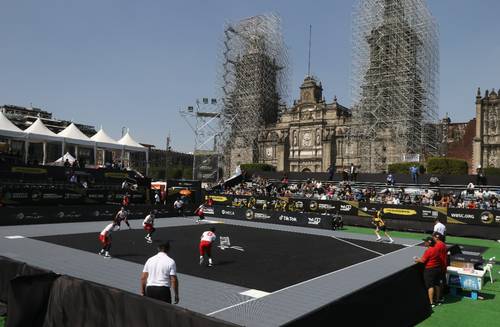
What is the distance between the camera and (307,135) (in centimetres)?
7881

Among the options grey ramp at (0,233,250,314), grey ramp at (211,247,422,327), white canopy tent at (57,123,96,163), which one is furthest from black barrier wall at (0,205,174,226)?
grey ramp at (211,247,422,327)

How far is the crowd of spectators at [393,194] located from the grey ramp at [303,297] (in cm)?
1825

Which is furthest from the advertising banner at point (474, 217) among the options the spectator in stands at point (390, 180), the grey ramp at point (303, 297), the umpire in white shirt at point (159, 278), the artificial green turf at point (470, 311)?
the umpire in white shirt at point (159, 278)

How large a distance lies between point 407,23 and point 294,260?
54727 millimetres

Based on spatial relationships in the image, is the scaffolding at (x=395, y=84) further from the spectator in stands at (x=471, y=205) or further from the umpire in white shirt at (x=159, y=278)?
the umpire in white shirt at (x=159, y=278)

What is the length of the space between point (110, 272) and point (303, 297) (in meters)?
6.53

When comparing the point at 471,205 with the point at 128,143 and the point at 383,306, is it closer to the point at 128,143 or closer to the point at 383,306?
the point at 383,306

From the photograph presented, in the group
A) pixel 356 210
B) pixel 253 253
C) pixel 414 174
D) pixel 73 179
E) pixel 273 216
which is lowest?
pixel 273 216

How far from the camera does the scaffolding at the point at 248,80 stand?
82.0m

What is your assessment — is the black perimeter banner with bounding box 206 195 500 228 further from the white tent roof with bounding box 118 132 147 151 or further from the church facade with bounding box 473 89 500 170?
the church facade with bounding box 473 89 500 170

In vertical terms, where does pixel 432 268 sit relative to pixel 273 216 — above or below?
above

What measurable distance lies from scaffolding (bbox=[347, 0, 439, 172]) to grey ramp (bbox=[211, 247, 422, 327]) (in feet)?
147

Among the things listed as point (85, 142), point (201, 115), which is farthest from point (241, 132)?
point (85, 142)

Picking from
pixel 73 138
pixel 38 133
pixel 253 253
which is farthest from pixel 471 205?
pixel 38 133
